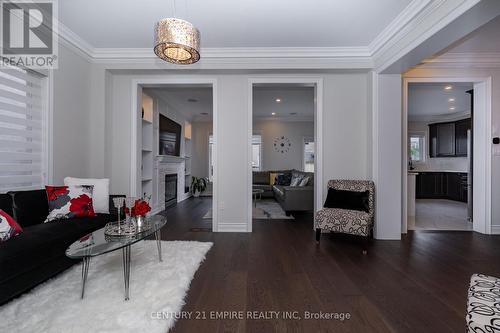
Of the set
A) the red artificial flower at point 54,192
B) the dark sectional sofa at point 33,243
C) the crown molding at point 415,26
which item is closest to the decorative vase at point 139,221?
the dark sectional sofa at point 33,243

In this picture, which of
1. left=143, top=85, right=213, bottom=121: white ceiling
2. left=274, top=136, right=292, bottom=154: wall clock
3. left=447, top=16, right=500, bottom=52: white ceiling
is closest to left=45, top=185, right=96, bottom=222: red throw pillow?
left=143, top=85, right=213, bottom=121: white ceiling

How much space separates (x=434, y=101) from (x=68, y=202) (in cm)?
795

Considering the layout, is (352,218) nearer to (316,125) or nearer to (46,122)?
(316,125)

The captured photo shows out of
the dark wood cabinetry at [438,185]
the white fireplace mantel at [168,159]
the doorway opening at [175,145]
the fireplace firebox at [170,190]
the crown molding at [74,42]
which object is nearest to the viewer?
the crown molding at [74,42]

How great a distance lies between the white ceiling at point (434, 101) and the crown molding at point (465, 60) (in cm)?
72

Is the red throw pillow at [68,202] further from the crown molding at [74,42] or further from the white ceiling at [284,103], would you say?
the white ceiling at [284,103]

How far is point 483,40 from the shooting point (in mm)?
3164

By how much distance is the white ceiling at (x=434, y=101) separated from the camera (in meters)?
5.21

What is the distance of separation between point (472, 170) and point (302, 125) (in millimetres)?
4963

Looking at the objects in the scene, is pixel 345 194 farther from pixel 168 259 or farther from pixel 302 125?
pixel 302 125

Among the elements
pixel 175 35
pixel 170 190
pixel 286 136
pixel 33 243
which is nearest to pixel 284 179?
pixel 286 136

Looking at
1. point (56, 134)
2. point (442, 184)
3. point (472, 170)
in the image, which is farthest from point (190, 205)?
point (442, 184)

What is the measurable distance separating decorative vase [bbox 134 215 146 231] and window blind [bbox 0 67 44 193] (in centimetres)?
152

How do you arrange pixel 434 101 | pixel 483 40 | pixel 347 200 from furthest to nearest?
1. pixel 434 101
2. pixel 347 200
3. pixel 483 40
